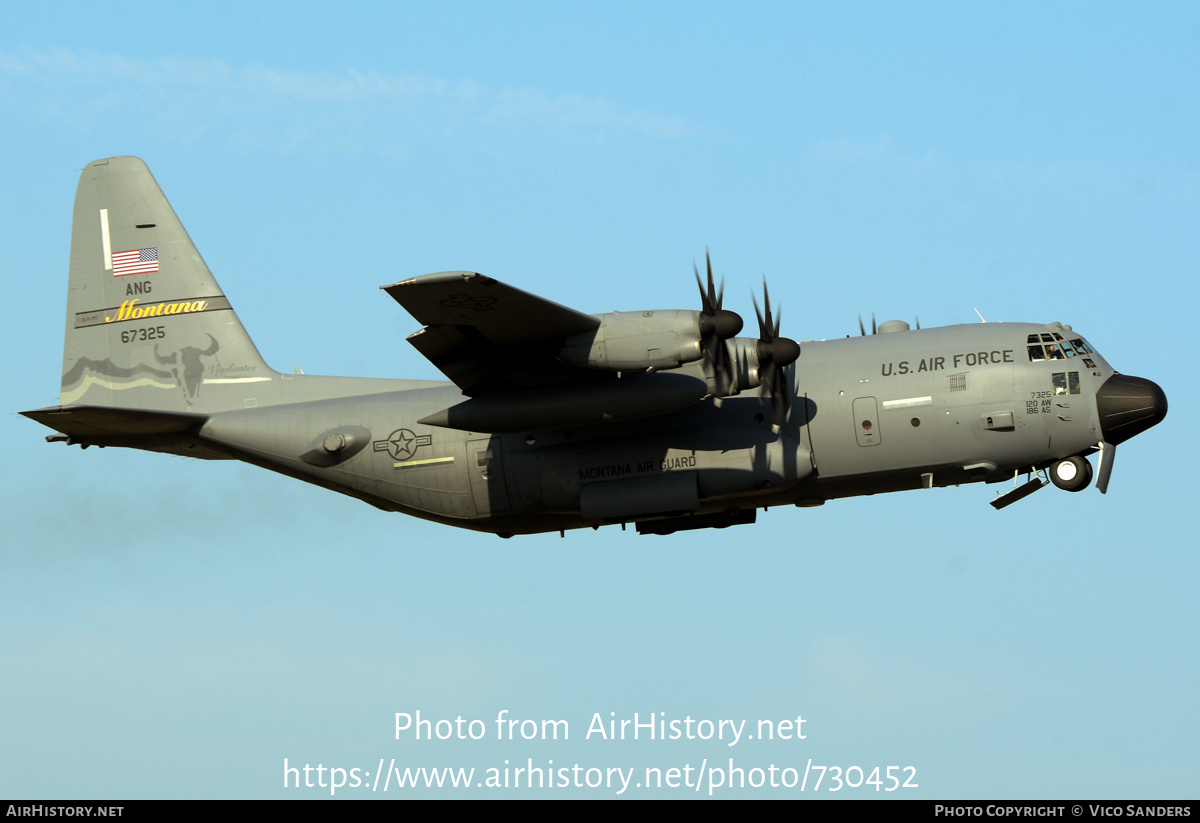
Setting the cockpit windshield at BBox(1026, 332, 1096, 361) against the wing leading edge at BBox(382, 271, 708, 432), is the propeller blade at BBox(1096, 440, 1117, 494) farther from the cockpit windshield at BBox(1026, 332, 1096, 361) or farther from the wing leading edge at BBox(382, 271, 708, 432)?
the wing leading edge at BBox(382, 271, 708, 432)

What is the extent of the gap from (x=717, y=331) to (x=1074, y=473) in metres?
6.44

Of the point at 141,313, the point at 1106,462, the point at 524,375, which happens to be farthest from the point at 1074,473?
the point at 141,313

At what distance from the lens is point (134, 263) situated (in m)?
26.6

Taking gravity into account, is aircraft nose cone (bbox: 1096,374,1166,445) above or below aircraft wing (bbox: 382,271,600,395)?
below

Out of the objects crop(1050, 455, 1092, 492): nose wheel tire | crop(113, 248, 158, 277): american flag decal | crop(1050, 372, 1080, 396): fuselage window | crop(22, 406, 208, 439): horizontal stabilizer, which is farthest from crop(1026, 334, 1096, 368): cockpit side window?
crop(113, 248, 158, 277): american flag decal

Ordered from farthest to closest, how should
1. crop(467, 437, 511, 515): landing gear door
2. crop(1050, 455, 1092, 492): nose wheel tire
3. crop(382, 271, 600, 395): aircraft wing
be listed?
1. crop(467, 437, 511, 515): landing gear door
2. crop(1050, 455, 1092, 492): nose wheel tire
3. crop(382, 271, 600, 395): aircraft wing

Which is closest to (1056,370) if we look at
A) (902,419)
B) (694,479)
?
(902,419)

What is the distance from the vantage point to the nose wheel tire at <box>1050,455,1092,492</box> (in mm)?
22156

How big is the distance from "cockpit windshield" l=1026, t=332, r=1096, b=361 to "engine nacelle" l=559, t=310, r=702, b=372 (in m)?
5.89

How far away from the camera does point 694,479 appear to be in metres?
22.5

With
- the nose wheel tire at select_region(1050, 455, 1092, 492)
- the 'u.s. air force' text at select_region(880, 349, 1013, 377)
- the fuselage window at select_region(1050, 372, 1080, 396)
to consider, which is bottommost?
the nose wheel tire at select_region(1050, 455, 1092, 492)

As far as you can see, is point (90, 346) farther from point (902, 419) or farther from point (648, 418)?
point (902, 419)

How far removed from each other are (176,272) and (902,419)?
14.2 m

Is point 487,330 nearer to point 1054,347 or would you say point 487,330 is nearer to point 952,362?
point 952,362
